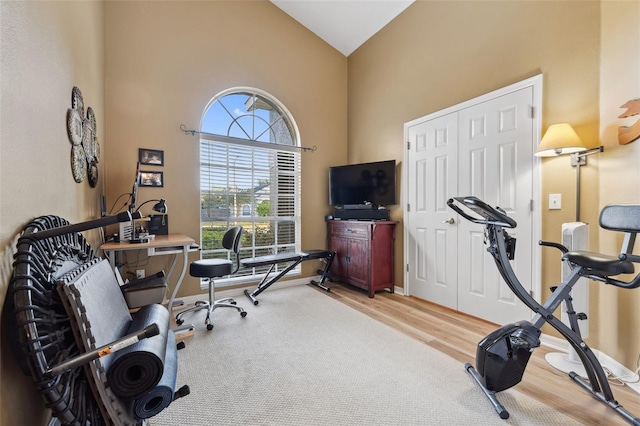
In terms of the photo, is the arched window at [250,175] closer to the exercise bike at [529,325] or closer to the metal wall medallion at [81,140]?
the metal wall medallion at [81,140]

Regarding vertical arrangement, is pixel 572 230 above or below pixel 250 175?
below

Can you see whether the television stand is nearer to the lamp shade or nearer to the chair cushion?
the chair cushion

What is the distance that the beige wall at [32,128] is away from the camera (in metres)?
0.95

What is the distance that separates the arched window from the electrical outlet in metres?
2.94

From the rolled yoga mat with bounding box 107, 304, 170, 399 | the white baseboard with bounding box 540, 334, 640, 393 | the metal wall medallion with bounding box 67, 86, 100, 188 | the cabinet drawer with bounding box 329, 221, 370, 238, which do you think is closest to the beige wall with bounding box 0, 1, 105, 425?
the metal wall medallion with bounding box 67, 86, 100, 188

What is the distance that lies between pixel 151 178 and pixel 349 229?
8.33 feet

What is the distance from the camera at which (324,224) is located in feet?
14.2

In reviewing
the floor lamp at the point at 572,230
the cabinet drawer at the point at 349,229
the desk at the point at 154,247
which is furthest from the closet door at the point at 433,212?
the desk at the point at 154,247

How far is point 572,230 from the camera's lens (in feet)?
6.18

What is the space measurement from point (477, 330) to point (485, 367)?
1056 mm

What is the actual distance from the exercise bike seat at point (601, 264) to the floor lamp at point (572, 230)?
0.51 meters

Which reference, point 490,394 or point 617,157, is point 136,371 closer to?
point 490,394

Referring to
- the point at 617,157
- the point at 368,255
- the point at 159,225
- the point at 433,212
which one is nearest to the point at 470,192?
the point at 433,212

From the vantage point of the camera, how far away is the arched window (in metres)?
3.48
